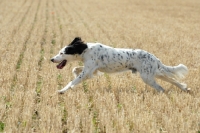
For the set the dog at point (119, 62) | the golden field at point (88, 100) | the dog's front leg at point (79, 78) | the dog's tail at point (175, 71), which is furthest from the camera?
the dog's tail at point (175, 71)

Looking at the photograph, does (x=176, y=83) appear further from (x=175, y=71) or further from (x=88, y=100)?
(x=88, y=100)

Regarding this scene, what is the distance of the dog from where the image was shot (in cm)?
688

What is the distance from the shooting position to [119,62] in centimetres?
696

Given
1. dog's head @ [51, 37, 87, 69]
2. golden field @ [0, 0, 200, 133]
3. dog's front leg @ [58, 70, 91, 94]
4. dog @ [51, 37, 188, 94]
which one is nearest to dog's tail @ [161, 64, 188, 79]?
dog @ [51, 37, 188, 94]

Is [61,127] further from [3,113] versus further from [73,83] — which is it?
[73,83]

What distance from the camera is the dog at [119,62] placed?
22.6 ft

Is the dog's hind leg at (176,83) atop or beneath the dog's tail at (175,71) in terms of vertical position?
beneath

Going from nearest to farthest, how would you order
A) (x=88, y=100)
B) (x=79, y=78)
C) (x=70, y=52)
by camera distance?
1. (x=88, y=100)
2. (x=79, y=78)
3. (x=70, y=52)

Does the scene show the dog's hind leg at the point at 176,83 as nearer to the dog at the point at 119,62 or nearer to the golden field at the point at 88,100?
the dog at the point at 119,62

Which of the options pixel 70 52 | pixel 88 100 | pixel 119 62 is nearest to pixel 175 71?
pixel 119 62

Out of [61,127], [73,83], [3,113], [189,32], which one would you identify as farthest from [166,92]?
[189,32]

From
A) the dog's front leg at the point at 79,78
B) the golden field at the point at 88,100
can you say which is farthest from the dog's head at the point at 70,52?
the golden field at the point at 88,100

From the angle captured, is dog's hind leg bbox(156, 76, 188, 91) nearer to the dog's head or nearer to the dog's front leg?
the dog's front leg

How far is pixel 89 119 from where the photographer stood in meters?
5.05
